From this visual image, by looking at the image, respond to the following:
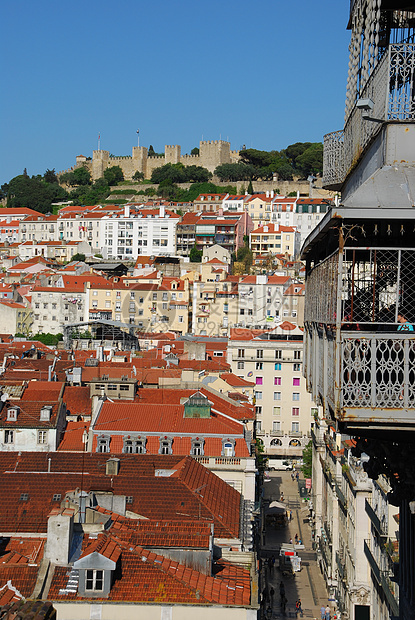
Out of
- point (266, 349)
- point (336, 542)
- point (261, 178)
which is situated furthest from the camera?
point (261, 178)

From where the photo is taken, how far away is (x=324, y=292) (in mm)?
7621

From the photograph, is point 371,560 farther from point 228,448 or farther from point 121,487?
point 121,487

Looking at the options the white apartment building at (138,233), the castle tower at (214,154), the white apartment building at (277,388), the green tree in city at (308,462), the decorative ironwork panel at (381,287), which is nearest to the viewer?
the decorative ironwork panel at (381,287)

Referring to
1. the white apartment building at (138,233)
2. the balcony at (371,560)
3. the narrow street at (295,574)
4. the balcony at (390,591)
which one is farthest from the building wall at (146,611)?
the white apartment building at (138,233)

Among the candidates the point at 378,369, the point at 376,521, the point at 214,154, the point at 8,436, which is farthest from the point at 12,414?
the point at 214,154

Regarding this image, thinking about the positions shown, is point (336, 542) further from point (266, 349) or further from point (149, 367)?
point (266, 349)

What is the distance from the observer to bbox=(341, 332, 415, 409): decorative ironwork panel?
20.8ft

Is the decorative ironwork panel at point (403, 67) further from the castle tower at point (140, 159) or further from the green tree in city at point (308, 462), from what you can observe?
the castle tower at point (140, 159)

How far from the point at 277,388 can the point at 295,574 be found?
20.4 m

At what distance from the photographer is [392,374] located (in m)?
6.59

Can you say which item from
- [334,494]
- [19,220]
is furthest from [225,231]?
[334,494]

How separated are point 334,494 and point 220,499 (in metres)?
11.0

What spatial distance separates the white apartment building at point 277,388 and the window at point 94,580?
134ft

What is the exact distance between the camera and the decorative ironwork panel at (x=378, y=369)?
634cm
